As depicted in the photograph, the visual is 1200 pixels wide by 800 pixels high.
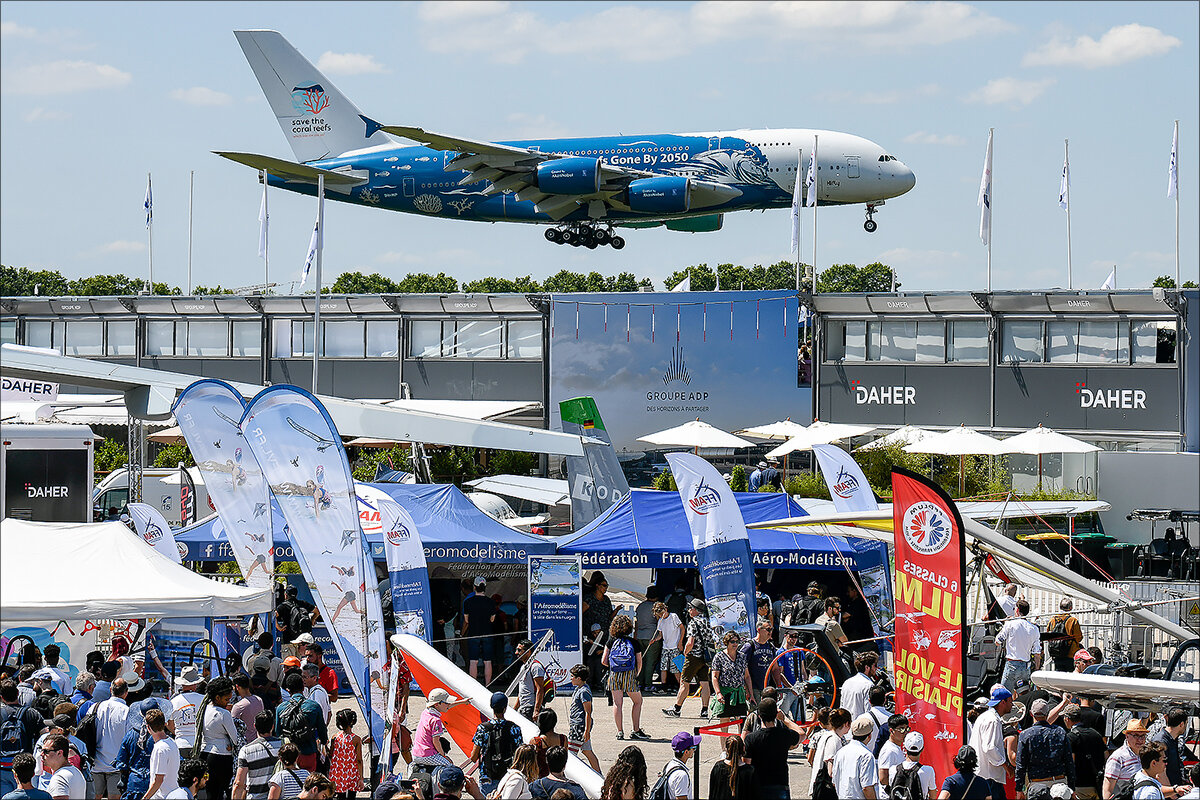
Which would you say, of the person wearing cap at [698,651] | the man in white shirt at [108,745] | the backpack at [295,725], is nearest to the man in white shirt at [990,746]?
the backpack at [295,725]

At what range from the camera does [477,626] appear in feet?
57.3

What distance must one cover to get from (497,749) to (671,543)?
838 cm

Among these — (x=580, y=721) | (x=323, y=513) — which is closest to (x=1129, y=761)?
(x=580, y=721)

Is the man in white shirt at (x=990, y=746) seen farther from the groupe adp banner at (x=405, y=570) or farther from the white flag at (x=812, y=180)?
the white flag at (x=812, y=180)

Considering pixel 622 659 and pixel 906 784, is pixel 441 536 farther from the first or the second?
pixel 906 784

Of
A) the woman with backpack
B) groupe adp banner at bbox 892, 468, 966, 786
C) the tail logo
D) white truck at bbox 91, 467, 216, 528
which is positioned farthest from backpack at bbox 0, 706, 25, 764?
the tail logo

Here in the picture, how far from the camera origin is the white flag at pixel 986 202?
133 feet

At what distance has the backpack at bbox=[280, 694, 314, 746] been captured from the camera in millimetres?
10180

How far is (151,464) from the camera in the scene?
140 feet

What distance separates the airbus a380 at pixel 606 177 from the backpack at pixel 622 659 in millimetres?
23514

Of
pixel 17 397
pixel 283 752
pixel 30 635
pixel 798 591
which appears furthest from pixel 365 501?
pixel 798 591

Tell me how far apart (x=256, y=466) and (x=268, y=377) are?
32.0 meters

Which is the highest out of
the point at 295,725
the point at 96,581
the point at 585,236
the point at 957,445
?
the point at 585,236

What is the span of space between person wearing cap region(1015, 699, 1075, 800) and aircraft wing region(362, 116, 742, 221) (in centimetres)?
3021
